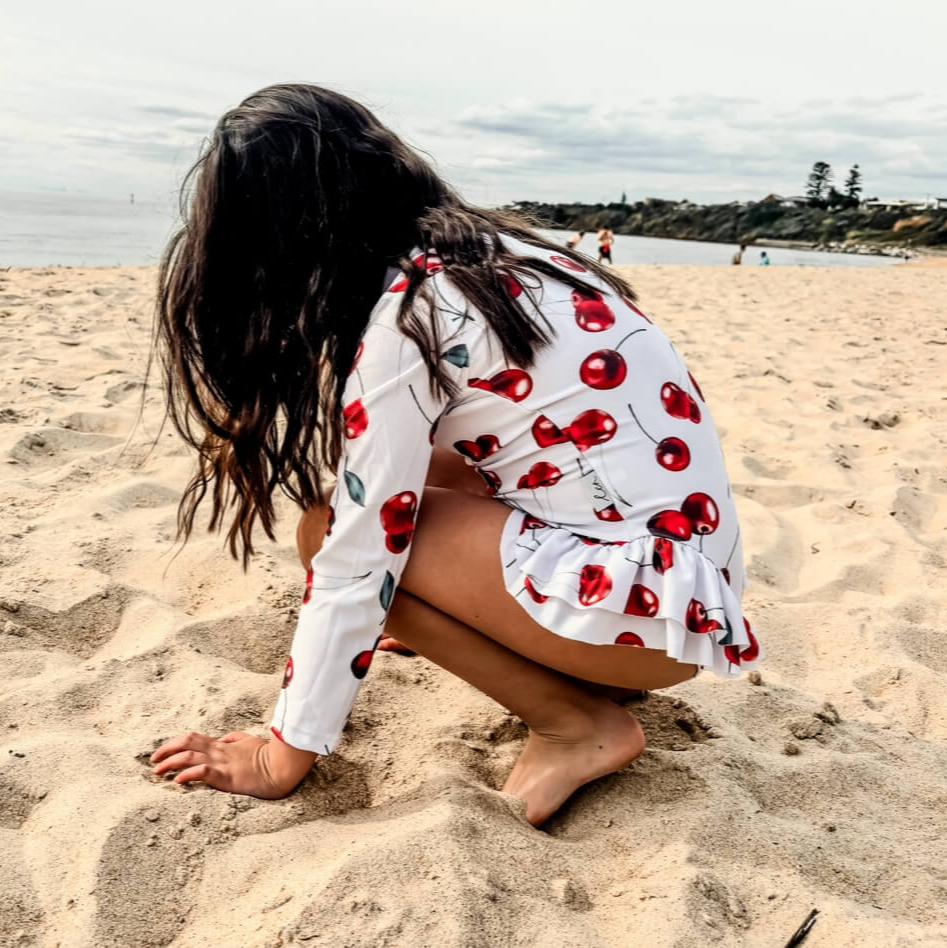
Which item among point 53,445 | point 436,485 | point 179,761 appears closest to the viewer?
point 179,761

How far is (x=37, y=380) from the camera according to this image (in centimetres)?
373

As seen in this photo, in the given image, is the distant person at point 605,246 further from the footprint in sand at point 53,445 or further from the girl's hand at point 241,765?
the girl's hand at point 241,765

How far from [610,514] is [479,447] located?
23cm

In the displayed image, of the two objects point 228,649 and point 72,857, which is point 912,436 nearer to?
point 228,649

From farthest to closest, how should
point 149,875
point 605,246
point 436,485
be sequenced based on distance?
point 605,246 → point 436,485 → point 149,875

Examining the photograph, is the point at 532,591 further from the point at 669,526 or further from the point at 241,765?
the point at 241,765

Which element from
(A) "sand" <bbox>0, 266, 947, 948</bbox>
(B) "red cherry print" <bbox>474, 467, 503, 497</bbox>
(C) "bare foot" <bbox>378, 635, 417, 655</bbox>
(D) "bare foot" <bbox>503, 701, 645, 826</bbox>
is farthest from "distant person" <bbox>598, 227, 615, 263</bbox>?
(D) "bare foot" <bbox>503, 701, 645, 826</bbox>

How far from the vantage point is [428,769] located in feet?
5.17

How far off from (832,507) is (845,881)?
67.6 inches

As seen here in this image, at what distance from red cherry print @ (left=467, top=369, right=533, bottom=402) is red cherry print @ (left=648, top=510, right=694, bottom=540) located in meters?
0.27

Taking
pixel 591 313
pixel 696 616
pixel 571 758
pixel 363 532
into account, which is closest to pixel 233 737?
pixel 363 532

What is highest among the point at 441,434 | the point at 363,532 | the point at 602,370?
the point at 602,370

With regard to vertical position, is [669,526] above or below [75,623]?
above

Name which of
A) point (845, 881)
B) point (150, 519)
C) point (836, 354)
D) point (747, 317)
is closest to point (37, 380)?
point (150, 519)
